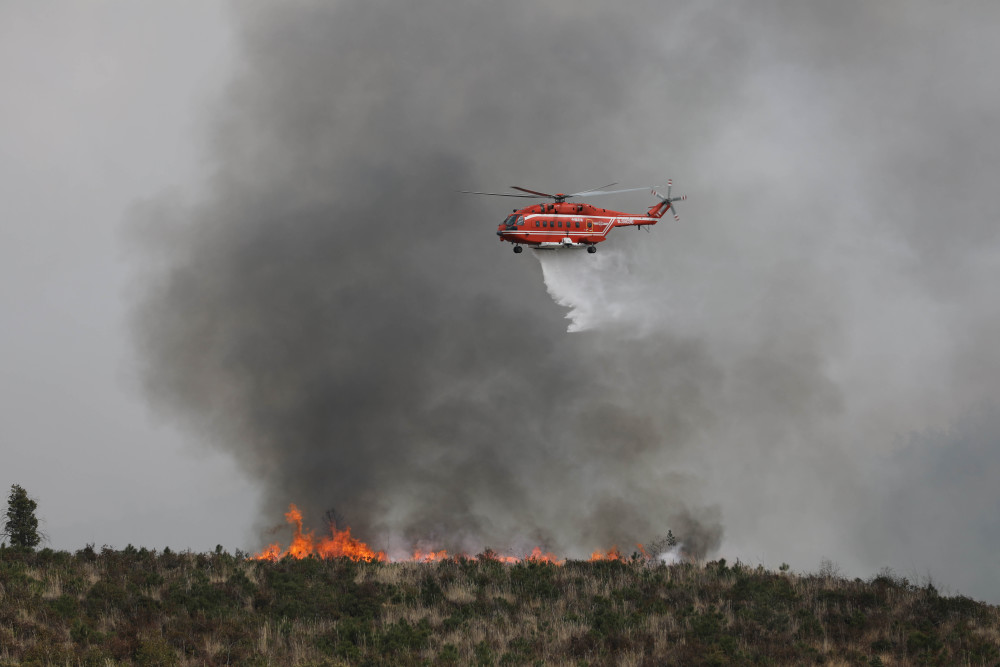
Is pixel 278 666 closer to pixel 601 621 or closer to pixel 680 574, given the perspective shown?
pixel 601 621

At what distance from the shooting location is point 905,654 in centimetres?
2017

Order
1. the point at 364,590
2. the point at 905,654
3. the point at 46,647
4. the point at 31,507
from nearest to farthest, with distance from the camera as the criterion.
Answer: the point at 46,647 → the point at 905,654 → the point at 364,590 → the point at 31,507

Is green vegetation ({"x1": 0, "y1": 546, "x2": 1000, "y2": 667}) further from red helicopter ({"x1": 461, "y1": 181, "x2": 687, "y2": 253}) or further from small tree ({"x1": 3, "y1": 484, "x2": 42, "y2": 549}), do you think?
red helicopter ({"x1": 461, "y1": 181, "x2": 687, "y2": 253})

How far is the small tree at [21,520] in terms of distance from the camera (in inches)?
1364

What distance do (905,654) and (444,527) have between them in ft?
237

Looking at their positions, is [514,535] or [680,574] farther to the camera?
[514,535]

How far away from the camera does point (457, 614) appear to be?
71.2 feet

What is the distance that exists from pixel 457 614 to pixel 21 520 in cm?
2231

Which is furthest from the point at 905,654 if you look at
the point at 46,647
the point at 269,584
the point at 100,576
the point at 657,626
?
the point at 100,576

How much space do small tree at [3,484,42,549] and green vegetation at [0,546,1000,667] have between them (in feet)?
32.2

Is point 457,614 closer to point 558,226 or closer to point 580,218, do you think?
point 558,226

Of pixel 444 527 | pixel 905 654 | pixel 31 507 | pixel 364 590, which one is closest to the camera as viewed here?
pixel 905 654

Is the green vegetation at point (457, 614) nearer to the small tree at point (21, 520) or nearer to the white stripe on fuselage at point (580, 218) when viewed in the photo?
the small tree at point (21, 520)

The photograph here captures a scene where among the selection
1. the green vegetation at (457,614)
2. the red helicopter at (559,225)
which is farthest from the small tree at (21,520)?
the red helicopter at (559,225)
